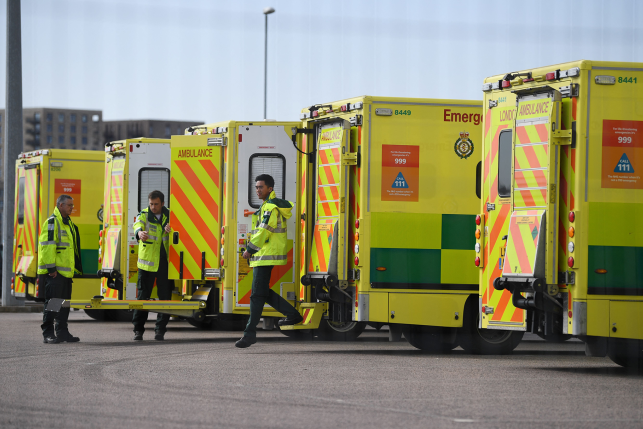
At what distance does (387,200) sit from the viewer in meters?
12.0

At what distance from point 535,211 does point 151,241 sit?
6404mm

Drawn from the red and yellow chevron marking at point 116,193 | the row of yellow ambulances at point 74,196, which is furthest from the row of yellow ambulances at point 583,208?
the row of yellow ambulances at point 74,196

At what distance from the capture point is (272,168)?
1370cm

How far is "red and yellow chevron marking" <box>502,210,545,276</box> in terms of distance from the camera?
9688mm

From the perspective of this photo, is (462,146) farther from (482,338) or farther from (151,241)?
(151,241)

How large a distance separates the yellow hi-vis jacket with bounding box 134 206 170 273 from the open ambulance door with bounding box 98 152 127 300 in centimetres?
162

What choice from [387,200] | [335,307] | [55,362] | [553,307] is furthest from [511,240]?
[55,362]

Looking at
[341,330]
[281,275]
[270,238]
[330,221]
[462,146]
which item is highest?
[462,146]

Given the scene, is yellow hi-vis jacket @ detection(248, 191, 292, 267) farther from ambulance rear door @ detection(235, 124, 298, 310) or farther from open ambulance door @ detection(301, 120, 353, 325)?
ambulance rear door @ detection(235, 124, 298, 310)

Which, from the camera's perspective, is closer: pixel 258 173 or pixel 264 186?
pixel 264 186

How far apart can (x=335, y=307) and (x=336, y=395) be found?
173 inches

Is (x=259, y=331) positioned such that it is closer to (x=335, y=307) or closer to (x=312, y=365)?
(x=335, y=307)

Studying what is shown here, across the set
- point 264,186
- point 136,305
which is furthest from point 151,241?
point 264,186

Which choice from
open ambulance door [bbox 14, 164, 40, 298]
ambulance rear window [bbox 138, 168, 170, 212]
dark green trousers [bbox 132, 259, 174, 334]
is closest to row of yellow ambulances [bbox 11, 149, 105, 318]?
open ambulance door [bbox 14, 164, 40, 298]
